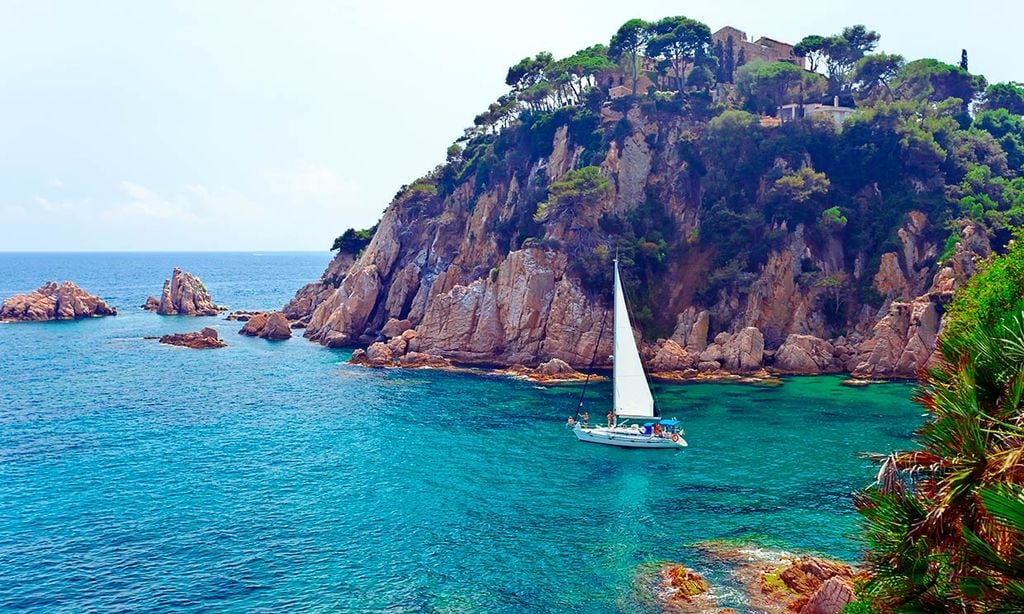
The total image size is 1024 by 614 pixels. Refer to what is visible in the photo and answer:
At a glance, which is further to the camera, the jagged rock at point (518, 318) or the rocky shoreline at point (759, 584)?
the jagged rock at point (518, 318)

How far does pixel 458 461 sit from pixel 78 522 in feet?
72.8

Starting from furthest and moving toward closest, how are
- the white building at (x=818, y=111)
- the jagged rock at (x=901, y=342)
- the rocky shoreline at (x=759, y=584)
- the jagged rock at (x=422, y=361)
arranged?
the white building at (x=818, y=111)
the jagged rock at (x=422, y=361)
the jagged rock at (x=901, y=342)
the rocky shoreline at (x=759, y=584)

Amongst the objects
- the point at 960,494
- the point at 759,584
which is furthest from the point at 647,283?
the point at 960,494

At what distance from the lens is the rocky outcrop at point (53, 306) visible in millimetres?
125812

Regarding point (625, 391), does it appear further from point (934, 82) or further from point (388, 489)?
point (934, 82)

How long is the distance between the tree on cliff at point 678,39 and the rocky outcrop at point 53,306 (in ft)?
343

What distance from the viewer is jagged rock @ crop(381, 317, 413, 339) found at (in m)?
94.7

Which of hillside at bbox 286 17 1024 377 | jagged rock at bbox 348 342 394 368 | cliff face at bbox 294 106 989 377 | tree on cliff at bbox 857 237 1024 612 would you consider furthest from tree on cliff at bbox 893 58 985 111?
tree on cliff at bbox 857 237 1024 612

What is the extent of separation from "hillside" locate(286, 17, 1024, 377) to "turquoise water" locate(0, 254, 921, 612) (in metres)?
9.96

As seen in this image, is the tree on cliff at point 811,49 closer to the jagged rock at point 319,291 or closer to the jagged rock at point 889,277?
the jagged rock at point 889,277

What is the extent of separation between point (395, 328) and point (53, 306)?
72.3 m

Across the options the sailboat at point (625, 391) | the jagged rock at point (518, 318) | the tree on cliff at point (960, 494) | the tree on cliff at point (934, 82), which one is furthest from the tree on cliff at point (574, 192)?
the tree on cliff at point (960, 494)

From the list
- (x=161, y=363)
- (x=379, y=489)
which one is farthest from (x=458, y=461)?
(x=161, y=363)

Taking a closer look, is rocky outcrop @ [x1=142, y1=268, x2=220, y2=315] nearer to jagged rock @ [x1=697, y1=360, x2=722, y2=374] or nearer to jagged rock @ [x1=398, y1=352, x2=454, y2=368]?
jagged rock @ [x1=398, y1=352, x2=454, y2=368]
